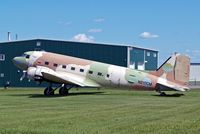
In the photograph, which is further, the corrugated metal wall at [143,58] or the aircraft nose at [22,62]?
the corrugated metal wall at [143,58]

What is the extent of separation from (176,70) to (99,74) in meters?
6.90

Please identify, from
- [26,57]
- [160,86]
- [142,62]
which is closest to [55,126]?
[160,86]

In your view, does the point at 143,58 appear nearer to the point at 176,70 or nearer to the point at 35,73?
the point at 176,70

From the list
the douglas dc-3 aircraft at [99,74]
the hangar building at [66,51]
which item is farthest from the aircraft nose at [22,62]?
→ the hangar building at [66,51]

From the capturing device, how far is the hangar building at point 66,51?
80.9 meters

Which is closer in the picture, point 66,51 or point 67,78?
point 67,78

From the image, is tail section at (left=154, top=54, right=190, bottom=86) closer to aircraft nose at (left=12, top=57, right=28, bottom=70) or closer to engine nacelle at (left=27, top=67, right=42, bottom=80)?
engine nacelle at (left=27, top=67, right=42, bottom=80)

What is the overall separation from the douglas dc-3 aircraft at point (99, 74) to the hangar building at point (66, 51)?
38402 millimetres

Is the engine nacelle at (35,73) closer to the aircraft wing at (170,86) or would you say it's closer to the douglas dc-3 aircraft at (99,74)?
the douglas dc-3 aircraft at (99,74)

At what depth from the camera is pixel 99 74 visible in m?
41.7

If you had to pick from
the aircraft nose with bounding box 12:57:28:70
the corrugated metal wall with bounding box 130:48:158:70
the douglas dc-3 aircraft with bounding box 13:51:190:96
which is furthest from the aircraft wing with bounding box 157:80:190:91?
the corrugated metal wall with bounding box 130:48:158:70

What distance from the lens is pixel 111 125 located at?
1634 centimetres

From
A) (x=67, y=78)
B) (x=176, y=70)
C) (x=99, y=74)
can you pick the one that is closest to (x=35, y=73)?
(x=67, y=78)

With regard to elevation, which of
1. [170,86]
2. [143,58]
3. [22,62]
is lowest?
[170,86]
